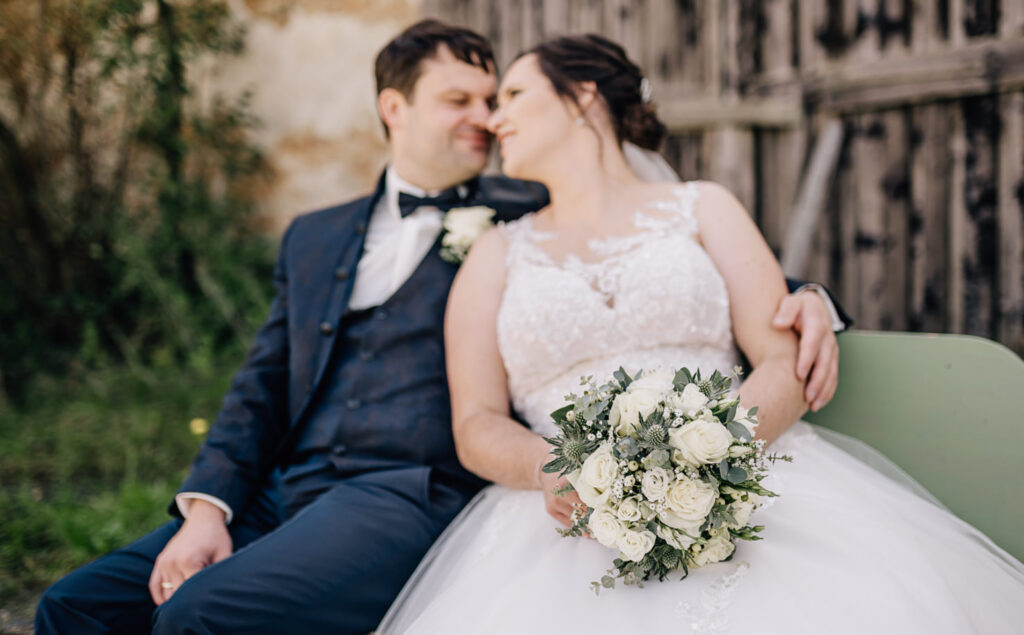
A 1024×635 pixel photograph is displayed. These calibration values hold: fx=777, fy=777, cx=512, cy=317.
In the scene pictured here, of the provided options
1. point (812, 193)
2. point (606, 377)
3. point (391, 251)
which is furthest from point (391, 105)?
point (812, 193)

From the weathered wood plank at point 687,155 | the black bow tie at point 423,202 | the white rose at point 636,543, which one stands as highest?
the weathered wood plank at point 687,155

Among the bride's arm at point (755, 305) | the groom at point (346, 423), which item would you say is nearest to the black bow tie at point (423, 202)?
the groom at point (346, 423)

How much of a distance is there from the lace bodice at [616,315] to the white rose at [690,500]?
0.64 m

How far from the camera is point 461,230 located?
2400 mm

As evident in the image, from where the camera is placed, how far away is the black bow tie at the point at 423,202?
256cm

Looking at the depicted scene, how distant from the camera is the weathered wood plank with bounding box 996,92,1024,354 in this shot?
11.2 ft

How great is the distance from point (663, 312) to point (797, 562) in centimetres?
72

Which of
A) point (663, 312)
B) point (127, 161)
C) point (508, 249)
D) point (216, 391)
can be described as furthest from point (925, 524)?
point (127, 161)

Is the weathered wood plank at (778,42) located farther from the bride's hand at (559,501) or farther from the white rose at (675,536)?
the white rose at (675,536)

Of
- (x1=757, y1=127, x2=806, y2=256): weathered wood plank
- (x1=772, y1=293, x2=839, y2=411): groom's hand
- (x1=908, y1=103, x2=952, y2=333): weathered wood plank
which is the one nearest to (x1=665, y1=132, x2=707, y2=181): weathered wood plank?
(x1=757, y1=127, x2=806, y2=256): weathered wood plank

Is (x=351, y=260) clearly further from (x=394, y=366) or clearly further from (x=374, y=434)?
(x=374, y=434)

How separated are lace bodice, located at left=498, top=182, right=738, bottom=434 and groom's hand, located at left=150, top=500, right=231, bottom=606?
89 centimetres

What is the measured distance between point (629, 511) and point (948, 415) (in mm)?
1080

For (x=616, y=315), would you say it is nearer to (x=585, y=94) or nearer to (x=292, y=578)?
(x=585, y=94)
